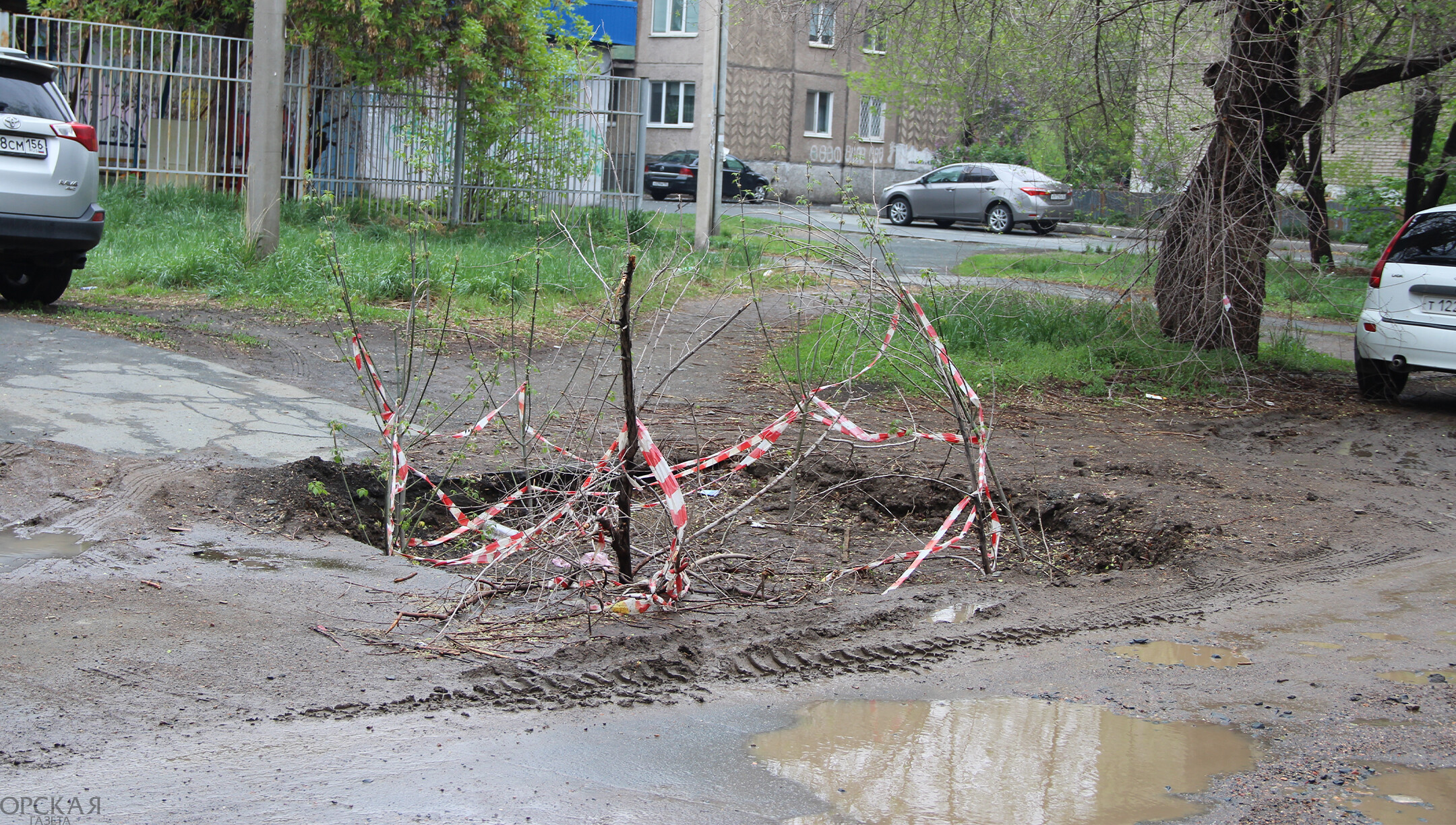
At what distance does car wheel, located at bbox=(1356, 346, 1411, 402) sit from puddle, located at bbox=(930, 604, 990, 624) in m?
6.53

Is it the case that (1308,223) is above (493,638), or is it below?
above

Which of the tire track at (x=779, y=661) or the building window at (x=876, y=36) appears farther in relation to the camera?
the building window at (x=876, y=36)

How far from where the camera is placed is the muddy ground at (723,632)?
10.6 feet

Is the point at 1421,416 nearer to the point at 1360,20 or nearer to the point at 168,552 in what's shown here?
the point at 1360,20

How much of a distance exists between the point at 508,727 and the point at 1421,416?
28.1 feet

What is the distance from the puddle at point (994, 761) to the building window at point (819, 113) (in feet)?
130

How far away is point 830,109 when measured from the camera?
4212 cm

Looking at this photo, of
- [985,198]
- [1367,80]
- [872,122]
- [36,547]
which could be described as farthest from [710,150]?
[872,122]

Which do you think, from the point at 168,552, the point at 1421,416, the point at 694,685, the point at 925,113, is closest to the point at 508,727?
the point at 694,685

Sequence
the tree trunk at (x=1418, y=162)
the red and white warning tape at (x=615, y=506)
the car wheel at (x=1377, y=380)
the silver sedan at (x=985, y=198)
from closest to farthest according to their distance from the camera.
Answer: the red and white warning tape at (x=615, y=506)
the car wheel at (x=1377, y=380)
the tree trunk at (x=1418, y=162)
the silver sedan at (x=985, y=198)

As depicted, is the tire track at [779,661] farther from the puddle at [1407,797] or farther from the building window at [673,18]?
the building window at [673,18]

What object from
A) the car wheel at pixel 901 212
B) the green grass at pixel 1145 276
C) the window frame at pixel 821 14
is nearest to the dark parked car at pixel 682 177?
the car wheel at pixel 901 212

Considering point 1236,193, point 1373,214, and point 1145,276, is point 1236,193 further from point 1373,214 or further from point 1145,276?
point 1373,214

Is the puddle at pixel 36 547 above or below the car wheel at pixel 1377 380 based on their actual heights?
below
